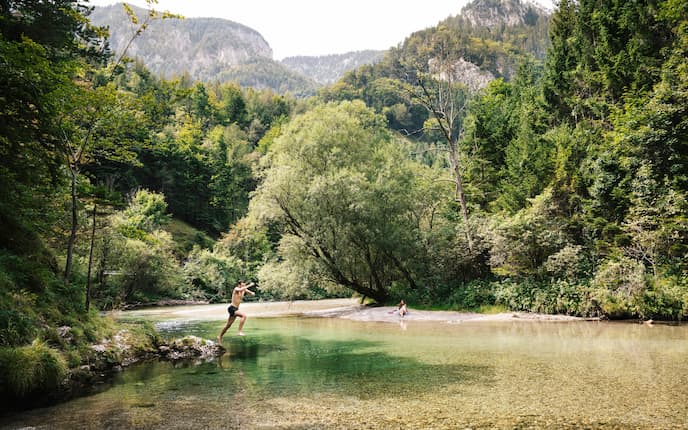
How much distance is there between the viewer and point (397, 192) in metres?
28.8

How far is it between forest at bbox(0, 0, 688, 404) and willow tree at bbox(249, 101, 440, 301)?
13 cm

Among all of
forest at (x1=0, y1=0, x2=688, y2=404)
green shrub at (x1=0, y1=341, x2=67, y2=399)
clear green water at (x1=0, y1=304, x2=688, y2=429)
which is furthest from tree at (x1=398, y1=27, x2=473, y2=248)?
green shrub at (x1=0, y1=341, x2=67, y2=399)

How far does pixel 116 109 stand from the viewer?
45.7ft

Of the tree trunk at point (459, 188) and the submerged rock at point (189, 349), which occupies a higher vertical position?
the tree trunk at point (459, 188)

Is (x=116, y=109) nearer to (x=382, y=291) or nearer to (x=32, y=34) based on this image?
(x=32, y=34)

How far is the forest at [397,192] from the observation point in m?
12.3

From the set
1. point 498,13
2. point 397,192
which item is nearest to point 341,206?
point 397,192

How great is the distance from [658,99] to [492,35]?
126 meters

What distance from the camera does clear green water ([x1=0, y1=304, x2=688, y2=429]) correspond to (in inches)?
274

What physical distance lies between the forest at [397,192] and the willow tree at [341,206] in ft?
0.43

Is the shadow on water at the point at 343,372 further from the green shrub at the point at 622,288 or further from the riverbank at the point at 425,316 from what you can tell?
the green shrub at the point at 622,288

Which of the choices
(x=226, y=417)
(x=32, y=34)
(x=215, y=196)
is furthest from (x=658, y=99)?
(x=215, y=196)

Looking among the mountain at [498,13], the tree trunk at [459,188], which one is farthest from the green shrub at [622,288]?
the mountain at [498,13]

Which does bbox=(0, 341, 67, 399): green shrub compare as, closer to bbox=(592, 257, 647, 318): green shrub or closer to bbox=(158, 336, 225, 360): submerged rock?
bbox=(158, 336, 225, 360): submerged rock
